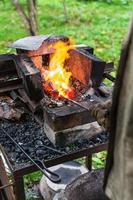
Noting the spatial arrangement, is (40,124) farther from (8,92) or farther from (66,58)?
(66,58)

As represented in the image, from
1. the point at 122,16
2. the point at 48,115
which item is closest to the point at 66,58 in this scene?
the point at 48,115

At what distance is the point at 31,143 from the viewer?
2.32 m

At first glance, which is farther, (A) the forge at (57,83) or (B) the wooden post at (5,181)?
(B) the wooden post at (5,181)

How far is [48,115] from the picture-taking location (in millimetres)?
2242

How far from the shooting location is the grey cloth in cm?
112

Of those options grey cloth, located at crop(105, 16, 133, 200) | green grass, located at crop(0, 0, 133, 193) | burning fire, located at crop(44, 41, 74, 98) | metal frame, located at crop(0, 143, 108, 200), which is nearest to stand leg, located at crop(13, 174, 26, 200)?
metal frame, located at crop(0, 143, 108, 200)

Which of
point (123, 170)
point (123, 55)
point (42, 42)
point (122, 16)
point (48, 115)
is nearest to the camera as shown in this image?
point (123, 55)

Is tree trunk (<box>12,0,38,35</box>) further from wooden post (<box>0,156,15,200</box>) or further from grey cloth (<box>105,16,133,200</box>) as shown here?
grey cloth (<box>105,16,133,200</box>)

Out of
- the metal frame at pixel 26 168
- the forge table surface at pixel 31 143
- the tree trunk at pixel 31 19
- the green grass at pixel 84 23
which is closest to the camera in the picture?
the metal frame at pixel 26 168

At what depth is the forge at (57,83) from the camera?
2260 millimetres

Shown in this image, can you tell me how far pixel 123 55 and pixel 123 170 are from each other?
40cm

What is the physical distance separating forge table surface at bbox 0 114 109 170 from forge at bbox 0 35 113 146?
0.04 metres

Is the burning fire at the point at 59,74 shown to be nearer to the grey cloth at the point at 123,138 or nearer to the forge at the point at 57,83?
the forge at the point at 57,83

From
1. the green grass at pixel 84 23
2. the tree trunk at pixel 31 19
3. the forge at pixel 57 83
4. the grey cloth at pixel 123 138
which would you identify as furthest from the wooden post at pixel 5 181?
the green grass at pixel 84 23
